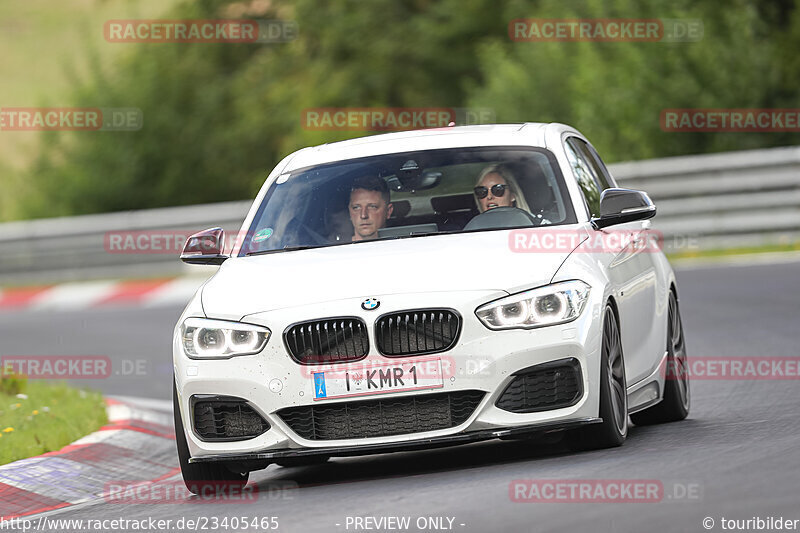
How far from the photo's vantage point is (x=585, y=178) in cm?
920

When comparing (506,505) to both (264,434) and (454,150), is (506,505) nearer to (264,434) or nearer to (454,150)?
(264,434)

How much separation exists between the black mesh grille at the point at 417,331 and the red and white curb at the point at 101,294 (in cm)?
1533

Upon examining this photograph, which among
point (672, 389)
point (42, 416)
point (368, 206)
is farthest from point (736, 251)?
point (368, 206)

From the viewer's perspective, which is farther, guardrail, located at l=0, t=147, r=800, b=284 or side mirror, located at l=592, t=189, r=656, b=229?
guardrail, located at l=0, t=147, r=800, b=284

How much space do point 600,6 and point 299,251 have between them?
20.2 m

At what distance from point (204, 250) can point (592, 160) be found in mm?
2453

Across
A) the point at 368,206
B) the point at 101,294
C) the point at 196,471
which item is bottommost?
the point at 101,294

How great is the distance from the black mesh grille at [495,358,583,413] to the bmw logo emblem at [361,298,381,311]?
2.21 ft

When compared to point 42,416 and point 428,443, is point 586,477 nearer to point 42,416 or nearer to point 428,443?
point 428,443

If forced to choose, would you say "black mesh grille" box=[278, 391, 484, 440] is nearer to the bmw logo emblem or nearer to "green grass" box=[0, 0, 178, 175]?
the bmw logo emblem

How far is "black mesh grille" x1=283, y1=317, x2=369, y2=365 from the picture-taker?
7410 millimetres

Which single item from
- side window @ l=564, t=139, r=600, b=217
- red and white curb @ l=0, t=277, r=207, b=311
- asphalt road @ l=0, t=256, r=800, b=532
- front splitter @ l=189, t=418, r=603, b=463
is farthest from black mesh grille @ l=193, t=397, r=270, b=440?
red and white curb @ l=0, t=277, r=207, b=311

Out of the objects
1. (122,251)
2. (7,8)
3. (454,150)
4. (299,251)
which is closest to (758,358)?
(454,150)

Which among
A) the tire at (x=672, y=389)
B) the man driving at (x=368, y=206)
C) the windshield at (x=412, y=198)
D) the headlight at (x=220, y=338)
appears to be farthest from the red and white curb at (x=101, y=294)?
the headlight at (x=220, y=338)
